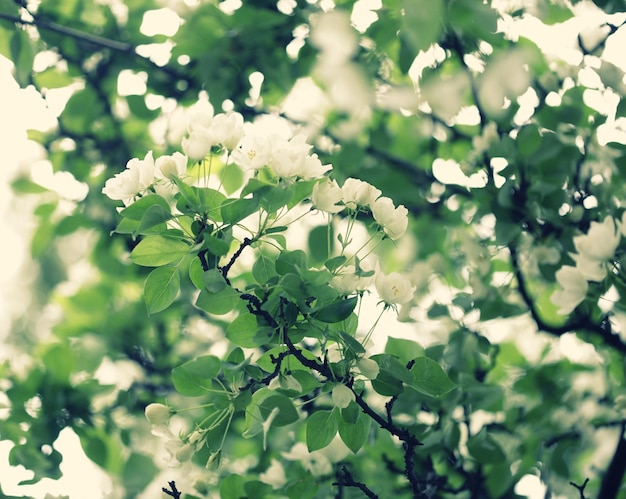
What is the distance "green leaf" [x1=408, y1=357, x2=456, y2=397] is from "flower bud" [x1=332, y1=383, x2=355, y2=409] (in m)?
0.11

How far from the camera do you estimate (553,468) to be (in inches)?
55.7

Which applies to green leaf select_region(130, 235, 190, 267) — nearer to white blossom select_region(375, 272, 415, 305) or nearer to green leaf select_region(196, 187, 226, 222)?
green leaf select_region(196, 187, 226, 222)

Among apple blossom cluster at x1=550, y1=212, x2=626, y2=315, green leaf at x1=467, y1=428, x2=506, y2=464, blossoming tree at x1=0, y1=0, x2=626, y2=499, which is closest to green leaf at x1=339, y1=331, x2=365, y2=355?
blossoming tree at x1=0, y1=0, x2=626, y2=499

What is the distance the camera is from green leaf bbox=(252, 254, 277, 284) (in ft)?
2.90

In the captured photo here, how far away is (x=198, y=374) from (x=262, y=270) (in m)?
0.16

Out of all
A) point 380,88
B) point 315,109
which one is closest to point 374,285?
point 380,88

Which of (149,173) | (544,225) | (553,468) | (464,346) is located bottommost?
(553,468)

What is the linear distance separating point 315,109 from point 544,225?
0.91 metres

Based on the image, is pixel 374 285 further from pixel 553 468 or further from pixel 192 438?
pixel 553 468

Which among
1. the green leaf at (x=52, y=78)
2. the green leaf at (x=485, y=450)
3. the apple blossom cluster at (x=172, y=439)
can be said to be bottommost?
the green leaf at (x=485, y=450)

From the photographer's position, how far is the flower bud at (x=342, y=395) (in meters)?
0.81

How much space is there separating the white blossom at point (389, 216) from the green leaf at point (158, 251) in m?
0.26

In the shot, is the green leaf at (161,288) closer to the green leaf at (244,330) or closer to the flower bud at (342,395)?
the green leaf at (244,330)

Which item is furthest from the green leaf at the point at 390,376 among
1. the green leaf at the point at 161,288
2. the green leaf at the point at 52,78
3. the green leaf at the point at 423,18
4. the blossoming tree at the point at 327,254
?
the green leaf at the point at 52,78
